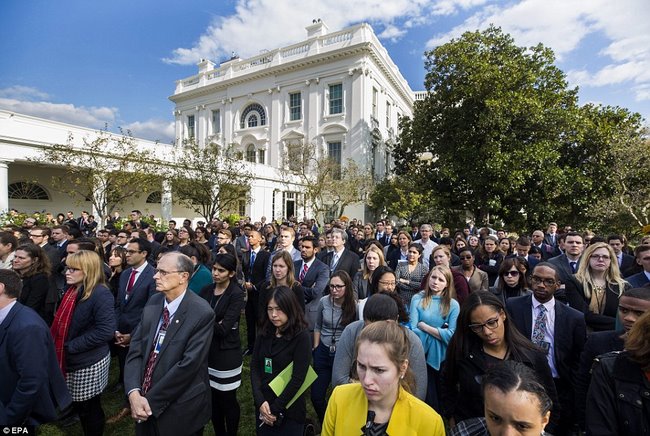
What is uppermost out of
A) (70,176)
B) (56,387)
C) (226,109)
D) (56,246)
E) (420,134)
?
(226,109)

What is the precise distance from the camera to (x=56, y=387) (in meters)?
2.55

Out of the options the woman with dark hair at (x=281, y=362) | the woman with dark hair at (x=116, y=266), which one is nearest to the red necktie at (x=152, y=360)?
the woman with dark hair at (x=281, y=362)

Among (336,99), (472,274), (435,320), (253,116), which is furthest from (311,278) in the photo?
(253,116)

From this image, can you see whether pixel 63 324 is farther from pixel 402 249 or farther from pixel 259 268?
pixel 402 249

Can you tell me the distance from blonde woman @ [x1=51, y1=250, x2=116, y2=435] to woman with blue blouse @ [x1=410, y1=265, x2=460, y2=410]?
3097 millimetres

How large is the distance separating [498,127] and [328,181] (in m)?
10.4

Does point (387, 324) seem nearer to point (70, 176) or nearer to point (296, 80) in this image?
point (70, 176)

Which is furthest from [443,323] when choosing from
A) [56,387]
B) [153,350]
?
[56,387]

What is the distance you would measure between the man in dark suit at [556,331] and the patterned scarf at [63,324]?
14.1 feet

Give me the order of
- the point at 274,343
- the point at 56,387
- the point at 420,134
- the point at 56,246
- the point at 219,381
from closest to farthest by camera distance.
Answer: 1. the point at 56,387
2. the point at 274,343
3. the point at 219,381
4. the point at 56,246
5. the point at 420,134

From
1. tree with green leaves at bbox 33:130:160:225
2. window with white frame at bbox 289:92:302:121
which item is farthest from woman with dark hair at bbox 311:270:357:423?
window with white frame at bbox 289:92:302:121

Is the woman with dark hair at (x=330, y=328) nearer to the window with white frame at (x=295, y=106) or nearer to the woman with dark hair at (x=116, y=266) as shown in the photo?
the woman with dark hair at (x=116, y=266)

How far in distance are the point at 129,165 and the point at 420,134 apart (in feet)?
54.3

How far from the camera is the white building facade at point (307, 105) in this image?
→ 26.0m
